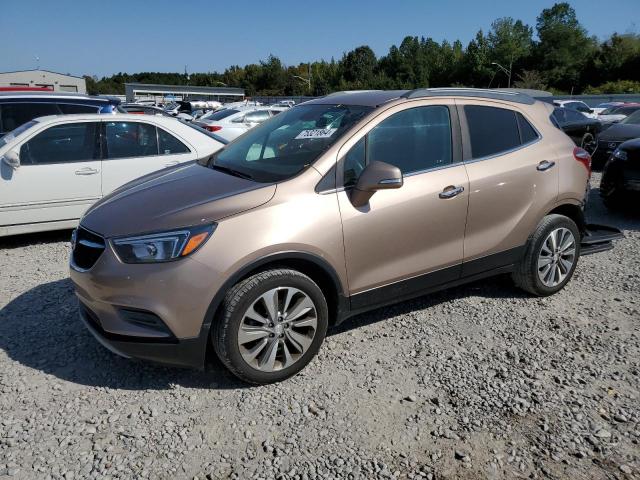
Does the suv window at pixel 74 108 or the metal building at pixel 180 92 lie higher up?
the metal building at pixel 180 92

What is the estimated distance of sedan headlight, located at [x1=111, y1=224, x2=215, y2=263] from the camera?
2768 millimetres

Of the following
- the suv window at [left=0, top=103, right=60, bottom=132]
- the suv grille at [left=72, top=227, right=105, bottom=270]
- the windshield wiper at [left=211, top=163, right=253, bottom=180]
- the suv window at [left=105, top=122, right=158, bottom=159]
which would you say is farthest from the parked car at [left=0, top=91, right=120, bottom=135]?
the suv grille at [left=72, top=227, right=105, bottom=270]

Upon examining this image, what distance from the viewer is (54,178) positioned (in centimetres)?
570

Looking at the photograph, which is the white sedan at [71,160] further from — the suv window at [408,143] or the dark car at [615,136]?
the dark car at [615,136]

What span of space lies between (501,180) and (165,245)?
99.7 inches

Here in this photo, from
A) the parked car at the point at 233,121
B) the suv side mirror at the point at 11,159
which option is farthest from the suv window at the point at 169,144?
the parked car at the point at 233,121

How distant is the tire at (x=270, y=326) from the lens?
2863 millimetres

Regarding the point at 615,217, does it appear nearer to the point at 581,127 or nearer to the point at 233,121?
the point at 581,127

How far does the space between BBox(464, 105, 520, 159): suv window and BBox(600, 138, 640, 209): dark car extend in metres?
3.74

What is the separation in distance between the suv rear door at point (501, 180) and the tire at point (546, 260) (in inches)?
4.1

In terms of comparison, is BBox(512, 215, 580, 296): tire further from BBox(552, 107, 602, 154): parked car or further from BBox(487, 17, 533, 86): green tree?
BBox(487, 17, 533, 86): green tree

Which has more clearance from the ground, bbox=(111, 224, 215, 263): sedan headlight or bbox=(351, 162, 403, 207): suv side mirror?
bbox=(351, 162, 403, 207): suv side mirror

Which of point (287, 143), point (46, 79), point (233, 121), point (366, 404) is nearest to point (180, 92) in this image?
point (46, 79)

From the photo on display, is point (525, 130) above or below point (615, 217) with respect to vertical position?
above
